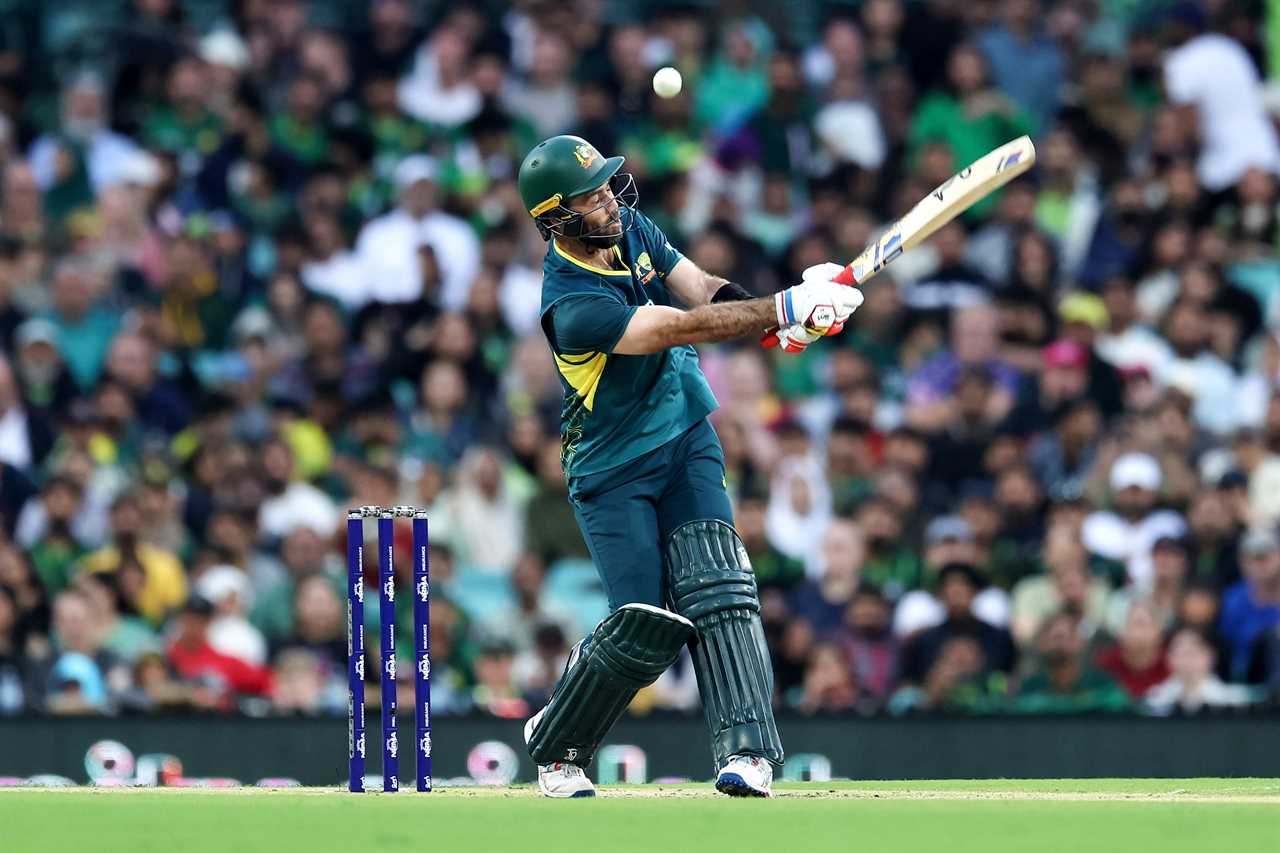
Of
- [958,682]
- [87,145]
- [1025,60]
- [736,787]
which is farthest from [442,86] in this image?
[736,787]

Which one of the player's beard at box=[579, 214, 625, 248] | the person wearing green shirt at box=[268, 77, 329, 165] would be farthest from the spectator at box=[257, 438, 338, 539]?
the player's beard at box=[579, 214, 625, 248]

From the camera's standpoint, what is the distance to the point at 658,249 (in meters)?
8.24

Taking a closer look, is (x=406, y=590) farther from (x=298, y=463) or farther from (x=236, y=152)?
(x=236, y=152)

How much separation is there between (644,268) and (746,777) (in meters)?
1.83

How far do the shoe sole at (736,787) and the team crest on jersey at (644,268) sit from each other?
1.77 metres

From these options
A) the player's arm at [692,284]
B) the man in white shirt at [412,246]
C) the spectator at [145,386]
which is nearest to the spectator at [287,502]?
the spectator at [145,386]

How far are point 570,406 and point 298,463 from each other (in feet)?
17.1

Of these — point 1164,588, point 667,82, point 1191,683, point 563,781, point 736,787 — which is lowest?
point 736,787

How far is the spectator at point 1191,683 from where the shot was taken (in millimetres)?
10852

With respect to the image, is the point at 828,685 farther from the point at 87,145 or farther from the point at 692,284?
the point at 87,145

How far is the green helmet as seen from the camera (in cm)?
778

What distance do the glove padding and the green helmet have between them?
0.75 meters

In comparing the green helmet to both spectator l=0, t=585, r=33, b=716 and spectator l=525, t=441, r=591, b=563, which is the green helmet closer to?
spectator l=525, t=441, r=591, b=563

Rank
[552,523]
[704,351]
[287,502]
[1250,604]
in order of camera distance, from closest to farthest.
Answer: [1250,604]
[552,523]
[287,502]
[704,351]
